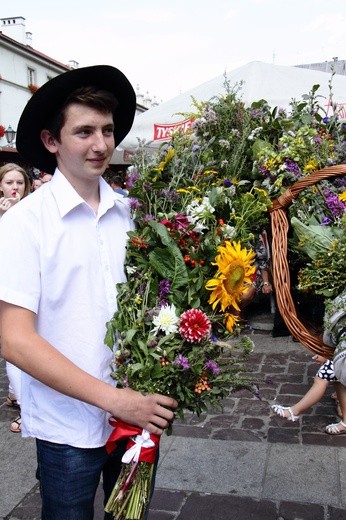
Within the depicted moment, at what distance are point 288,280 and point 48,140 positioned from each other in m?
0.92

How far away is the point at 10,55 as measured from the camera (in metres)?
25.7

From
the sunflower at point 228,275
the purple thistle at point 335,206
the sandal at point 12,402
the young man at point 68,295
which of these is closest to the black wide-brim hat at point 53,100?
the young man at point 68,295

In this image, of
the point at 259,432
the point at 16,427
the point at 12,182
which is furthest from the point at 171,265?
the point at 12,182

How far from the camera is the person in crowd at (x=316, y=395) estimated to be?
4031 millimetres

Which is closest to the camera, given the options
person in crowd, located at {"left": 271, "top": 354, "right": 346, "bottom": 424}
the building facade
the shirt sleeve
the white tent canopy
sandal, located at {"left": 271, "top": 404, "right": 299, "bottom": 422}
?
the shirt sleeve

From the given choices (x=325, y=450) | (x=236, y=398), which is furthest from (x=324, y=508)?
(x=236, y=398)

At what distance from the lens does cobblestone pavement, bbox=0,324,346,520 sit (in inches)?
120

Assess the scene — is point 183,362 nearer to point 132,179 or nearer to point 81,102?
point 132,179

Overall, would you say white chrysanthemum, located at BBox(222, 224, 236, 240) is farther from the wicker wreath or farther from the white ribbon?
the white ribbon

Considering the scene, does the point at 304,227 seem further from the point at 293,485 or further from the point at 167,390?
the point at 293,485

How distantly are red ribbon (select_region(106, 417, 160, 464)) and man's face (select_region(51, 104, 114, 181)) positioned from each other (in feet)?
2.60

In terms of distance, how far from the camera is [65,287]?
184 centimetres

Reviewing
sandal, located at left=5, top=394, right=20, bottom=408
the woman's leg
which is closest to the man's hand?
the woman's leg

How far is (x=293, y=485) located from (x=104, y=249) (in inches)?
81.7
